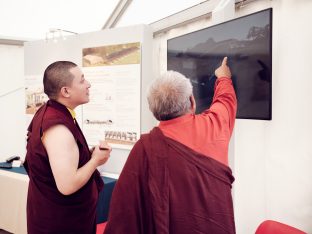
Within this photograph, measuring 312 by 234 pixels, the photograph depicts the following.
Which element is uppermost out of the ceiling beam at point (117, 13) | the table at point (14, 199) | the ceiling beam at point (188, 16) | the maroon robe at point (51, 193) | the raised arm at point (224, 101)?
the ceiling beam at point (117, 13)

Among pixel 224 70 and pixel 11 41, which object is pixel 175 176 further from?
pixel 11 41

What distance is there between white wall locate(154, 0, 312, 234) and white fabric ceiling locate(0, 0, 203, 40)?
202cm

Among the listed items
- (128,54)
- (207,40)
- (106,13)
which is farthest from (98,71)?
(207,40)

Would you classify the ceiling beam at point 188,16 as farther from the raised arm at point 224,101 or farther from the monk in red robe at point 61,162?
the monk in red robe at point 61,162

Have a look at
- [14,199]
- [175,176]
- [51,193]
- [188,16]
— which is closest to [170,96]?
[175,176]

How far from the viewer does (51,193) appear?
1.56 meters

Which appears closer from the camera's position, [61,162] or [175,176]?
[175,176]

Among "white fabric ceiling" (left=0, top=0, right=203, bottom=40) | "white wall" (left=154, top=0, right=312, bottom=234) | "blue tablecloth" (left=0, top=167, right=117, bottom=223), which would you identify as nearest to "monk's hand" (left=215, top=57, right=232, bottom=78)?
"white wall" (left=154, top=0, right=312, bottom=234)

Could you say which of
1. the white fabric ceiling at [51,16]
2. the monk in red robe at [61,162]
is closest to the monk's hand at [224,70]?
the monk in red robe at [61,162]

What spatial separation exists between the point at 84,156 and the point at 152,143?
47 centimetres

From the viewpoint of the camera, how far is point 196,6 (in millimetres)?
2270

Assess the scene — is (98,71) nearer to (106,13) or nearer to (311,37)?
(106,13)

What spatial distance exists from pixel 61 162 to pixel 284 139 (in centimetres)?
120

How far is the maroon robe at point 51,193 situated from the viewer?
152 cm
